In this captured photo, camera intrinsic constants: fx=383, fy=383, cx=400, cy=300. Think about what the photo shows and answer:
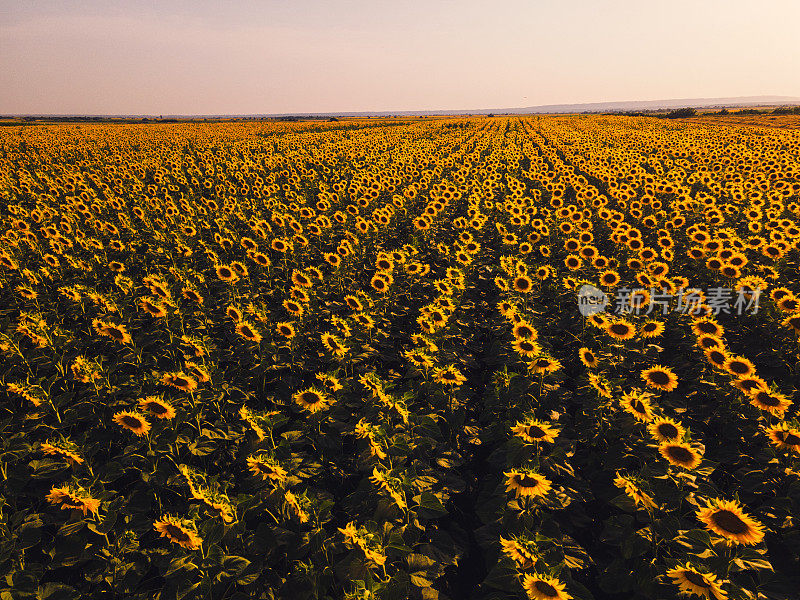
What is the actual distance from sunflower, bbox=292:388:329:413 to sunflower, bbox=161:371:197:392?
1145mm

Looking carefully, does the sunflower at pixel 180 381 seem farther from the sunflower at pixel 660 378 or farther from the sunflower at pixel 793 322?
the sunflower at pixel 793 322

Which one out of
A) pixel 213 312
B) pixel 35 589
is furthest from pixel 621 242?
pixel 35 589

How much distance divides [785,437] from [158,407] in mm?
6332

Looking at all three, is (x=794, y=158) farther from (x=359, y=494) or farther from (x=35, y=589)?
(x=35, y=589)

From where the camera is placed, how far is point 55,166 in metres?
20.9

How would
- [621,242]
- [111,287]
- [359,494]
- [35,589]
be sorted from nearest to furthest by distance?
[35,589]
[359,494]
[111,287]
[621,242]

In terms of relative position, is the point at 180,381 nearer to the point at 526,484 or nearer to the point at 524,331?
the point at 526,484

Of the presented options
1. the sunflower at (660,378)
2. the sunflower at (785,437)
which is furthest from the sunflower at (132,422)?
the sunflower at (785,437)

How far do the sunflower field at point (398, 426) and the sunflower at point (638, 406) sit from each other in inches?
1.4

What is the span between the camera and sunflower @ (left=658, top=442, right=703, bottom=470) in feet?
11.7

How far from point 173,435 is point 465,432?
10.6 ft

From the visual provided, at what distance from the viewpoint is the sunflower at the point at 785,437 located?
12.3 feet

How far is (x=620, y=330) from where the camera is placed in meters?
5.59

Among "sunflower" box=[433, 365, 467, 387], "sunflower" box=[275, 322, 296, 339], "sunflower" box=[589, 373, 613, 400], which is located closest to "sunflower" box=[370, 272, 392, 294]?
"sunflower" box=[275, 322, 296, 339]
